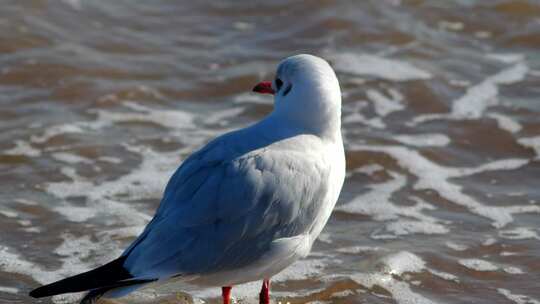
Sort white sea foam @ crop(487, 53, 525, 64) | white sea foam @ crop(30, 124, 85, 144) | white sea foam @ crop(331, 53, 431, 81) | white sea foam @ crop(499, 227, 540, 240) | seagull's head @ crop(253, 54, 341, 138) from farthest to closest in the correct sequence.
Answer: white sea foam @ crop(487, 53, 525, 64), white sea foam @ crop(331, 53, 431, 81), white sea foam @ crop(30, 124, 85, 144), white sea foam @ crop(499, 227, 540, 240), seagull's head @ crop(253, 54, 341, 138)

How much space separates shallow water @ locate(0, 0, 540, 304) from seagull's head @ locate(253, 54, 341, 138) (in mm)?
1104

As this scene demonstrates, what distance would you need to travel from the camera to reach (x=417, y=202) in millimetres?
6996

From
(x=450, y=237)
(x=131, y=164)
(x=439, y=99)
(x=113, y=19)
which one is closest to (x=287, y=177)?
(x=450, y=237)

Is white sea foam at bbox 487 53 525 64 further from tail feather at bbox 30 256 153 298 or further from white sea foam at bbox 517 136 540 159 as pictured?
tail feather at bbox 30 256 153 298

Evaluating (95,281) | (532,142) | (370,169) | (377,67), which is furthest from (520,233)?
(377,67)

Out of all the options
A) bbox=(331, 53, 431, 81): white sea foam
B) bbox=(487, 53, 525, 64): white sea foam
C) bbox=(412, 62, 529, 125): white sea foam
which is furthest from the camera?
bbox=(487, 53, 525, 64): white sea foam

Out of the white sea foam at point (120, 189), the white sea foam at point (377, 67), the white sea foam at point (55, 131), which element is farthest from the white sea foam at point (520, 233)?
the white sea foam at point (55, 131)

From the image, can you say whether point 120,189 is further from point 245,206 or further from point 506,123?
point 506,123

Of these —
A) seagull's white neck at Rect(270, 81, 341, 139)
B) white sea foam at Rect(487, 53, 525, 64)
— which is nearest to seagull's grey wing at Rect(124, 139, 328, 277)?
seagull's white neck at Rect(270, 81, 341, 139)

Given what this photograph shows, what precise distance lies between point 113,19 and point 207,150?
570 centimetres

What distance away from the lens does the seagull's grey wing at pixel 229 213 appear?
4648 millimetres

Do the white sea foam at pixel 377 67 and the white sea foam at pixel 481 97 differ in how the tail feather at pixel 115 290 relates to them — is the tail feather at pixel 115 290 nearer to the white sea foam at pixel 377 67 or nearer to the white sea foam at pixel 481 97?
the white sea foam at pixel 481 97

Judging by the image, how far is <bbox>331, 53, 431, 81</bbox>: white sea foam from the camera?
9.24 meters

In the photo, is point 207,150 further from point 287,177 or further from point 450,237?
point 450,237
